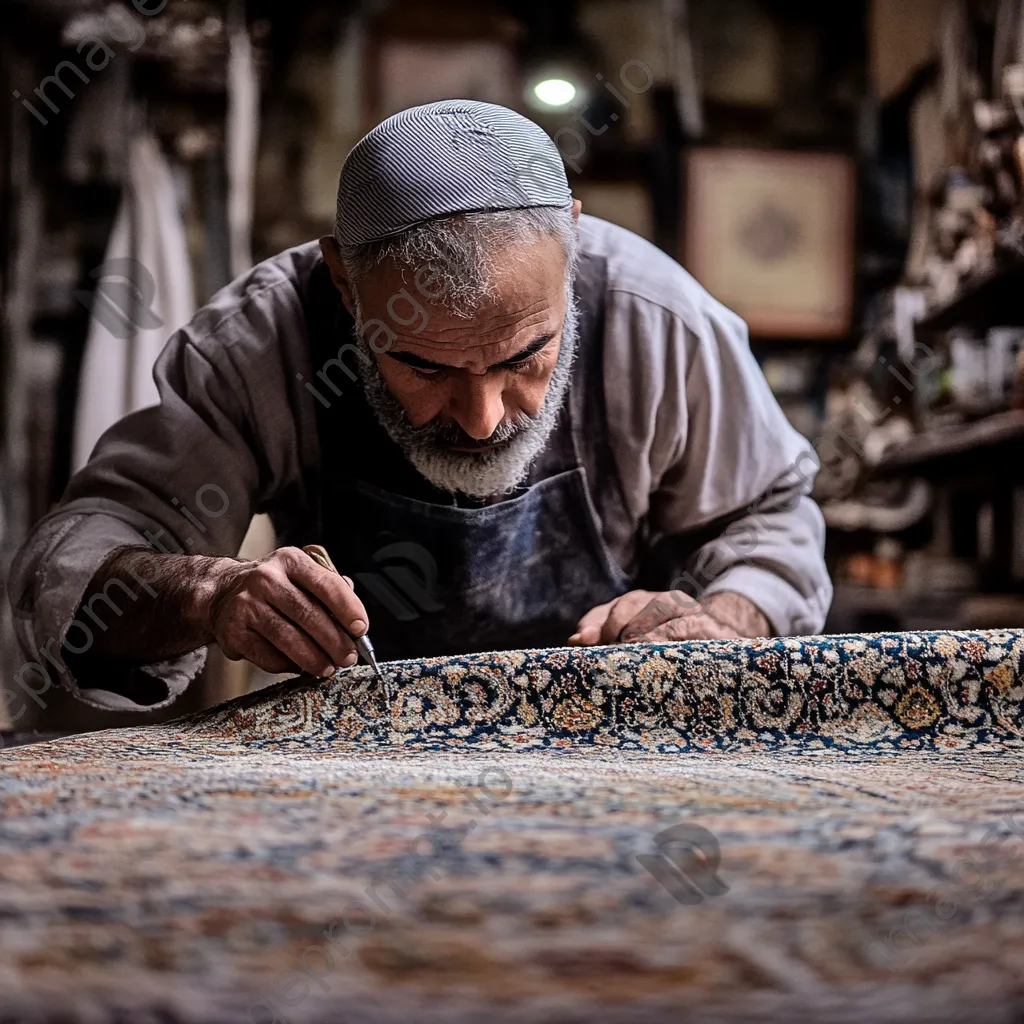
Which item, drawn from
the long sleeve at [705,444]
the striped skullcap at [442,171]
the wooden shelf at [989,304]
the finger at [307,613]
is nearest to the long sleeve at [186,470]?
the striped skullcap at [442,171]

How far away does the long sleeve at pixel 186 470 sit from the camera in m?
1.77

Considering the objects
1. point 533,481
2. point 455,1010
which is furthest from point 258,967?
point 533,481

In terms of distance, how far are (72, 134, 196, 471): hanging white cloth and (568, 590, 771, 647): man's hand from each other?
6.49 feet

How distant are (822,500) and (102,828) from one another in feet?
14.3

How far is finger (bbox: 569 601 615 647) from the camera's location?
168 centimetres

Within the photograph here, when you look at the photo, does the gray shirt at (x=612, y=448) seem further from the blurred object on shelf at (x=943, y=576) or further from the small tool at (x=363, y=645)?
the blurred object on shelf at (x=943, y=576)

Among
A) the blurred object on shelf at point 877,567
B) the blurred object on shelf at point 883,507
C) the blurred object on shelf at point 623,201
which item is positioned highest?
the blurred object on shelf at point 623,201

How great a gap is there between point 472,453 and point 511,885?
48.4 inches

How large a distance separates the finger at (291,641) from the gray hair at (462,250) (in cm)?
54

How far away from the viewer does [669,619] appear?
1752 mm

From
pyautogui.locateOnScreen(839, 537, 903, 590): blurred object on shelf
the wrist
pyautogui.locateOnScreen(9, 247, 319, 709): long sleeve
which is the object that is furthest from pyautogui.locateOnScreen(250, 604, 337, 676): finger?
pyautogui.locateOnScreen(839, 537, 903, 590): blurred object on shelf

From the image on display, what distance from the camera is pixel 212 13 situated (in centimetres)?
401

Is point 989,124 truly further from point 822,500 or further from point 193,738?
point 193,738

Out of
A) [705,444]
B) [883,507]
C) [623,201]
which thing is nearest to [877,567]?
[883,507]
